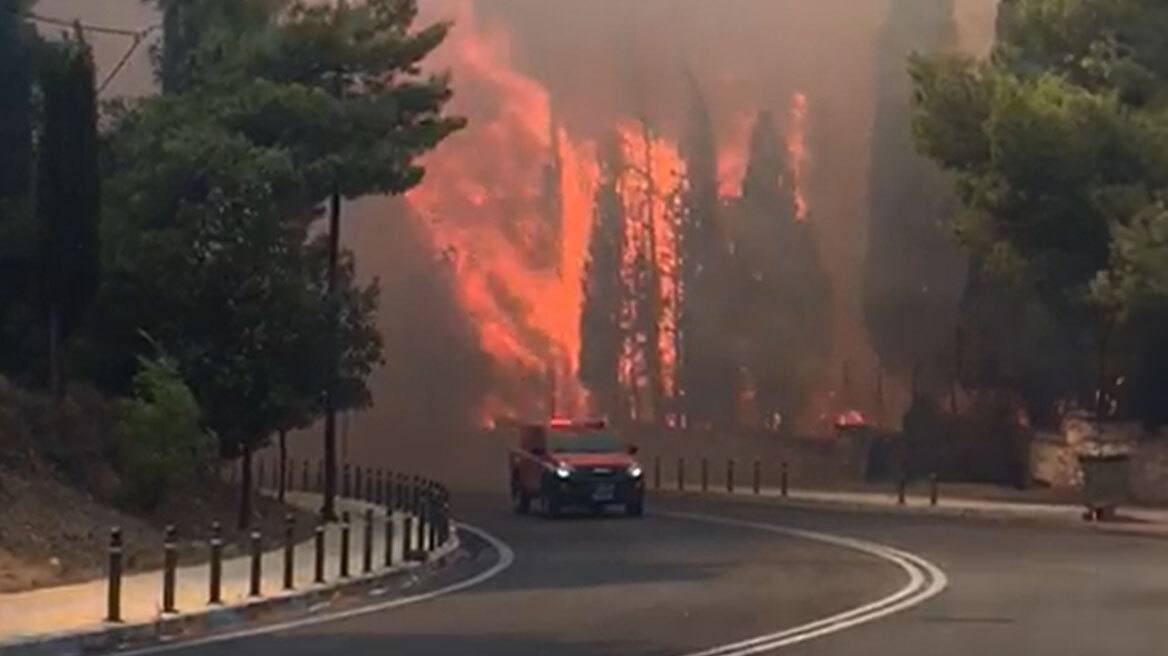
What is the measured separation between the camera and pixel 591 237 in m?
75.8

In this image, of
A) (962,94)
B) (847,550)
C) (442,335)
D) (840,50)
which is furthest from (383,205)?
(847,550)

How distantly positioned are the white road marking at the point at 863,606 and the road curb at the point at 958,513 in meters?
5.10

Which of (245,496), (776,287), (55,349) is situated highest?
(776,287)

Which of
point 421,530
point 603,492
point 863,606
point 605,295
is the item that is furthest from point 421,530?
point 605,295

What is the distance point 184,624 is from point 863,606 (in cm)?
692

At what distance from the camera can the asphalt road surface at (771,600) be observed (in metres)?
18.8

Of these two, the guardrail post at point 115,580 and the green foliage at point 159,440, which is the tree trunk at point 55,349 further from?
the guardrail post at point 115,580

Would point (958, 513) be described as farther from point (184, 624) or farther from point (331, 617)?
point (184, 624)

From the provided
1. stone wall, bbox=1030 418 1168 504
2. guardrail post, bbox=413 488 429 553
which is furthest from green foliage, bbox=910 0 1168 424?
guardrail post, bbox=413 488 429 553

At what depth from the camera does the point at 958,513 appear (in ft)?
143

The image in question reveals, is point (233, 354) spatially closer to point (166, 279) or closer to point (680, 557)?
point (166, 279)

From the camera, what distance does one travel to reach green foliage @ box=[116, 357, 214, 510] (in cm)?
3312

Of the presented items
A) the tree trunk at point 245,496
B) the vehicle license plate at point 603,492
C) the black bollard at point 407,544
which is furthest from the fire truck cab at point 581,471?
the black bollard at point 407,544

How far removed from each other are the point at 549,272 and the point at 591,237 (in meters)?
1.93
